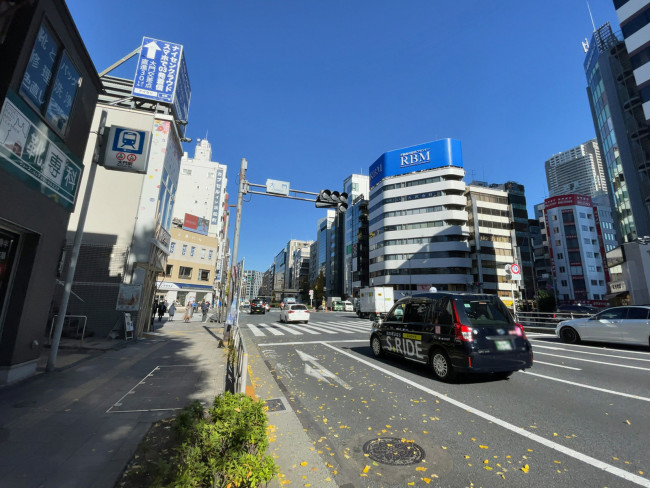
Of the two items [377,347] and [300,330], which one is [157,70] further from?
[377,347]

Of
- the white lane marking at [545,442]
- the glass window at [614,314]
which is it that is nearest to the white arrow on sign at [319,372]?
the white lane marking at [545,442]

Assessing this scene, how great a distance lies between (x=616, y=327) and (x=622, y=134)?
135 ft

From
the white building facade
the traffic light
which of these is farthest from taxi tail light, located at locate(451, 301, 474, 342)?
the white building facade

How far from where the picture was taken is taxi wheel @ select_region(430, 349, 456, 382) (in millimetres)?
6381

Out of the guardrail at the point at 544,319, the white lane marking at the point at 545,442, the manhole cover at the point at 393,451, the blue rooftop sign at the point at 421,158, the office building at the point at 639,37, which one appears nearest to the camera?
the white lane marking at the point at 545,442

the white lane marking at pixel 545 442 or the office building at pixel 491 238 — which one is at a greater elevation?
the office building at pixel 491 238

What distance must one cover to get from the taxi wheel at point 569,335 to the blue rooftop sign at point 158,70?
22.1m

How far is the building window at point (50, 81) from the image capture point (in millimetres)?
5594

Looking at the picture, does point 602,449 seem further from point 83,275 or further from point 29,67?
point 83,275

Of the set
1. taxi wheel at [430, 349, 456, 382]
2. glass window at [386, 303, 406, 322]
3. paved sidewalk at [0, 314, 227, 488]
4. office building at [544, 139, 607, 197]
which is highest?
office building at [544, 139, 607, 197]

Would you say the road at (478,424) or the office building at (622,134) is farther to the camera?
the office building at (622,134)

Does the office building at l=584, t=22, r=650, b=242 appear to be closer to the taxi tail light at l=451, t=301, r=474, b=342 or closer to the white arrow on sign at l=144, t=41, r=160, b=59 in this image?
the taxi tail light at l=451, t=301, r=474, b=342

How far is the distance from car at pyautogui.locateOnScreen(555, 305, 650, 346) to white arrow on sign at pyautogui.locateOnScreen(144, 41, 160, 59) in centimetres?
2486

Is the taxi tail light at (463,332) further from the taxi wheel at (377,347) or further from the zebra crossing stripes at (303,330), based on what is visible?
the zebra crossing stripes at (303,330)
